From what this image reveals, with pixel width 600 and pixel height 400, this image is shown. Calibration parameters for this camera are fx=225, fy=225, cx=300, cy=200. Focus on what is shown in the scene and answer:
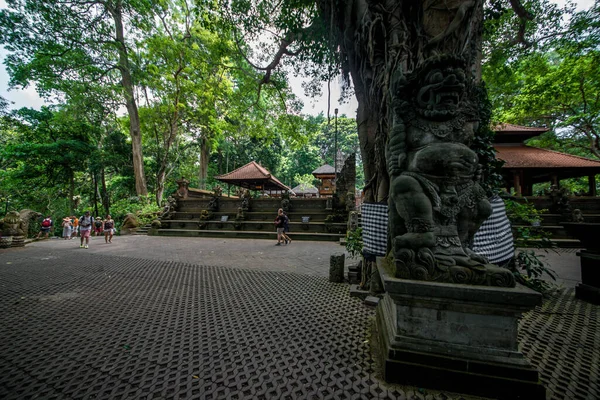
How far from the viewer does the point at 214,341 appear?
2.08 m

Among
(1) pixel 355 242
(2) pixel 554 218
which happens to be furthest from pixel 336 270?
(2) pixel 554 218

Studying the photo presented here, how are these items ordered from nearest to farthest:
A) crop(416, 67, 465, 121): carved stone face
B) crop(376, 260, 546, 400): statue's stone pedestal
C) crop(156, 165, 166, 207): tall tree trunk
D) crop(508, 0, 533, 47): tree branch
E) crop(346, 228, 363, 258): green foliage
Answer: crop(376, 260, 546, 400): statue's stone pedestal < crop(416, 67, 465, 121): carved stone face < crop(346, 228, 363, 258): green foliage < crop(508, 0, 533, 47): tree branch < crop(156, 165, 166, 207): tall tree trunk

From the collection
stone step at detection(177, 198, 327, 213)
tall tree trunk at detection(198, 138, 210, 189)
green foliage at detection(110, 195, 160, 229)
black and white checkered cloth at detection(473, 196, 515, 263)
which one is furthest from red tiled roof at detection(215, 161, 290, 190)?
black and white checkered cloth at detection(473, 196, 515, 263)

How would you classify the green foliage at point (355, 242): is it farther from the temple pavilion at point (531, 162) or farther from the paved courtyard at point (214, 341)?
the temple pavilion at point (531, 162)

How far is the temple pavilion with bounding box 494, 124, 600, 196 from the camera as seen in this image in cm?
1142

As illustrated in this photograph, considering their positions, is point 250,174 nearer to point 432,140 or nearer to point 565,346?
point 432,140

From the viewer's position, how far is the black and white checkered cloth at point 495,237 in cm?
242

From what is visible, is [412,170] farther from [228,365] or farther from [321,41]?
[321,41]

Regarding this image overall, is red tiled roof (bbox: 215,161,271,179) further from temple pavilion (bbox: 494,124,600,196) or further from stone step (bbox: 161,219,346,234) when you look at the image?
temple pavilion (bbox: 494,124,600,196)

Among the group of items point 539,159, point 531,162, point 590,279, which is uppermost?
point 539,159

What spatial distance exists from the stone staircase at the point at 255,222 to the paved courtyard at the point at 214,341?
616cm

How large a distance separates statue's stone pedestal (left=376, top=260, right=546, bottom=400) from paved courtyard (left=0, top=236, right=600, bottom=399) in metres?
0.15

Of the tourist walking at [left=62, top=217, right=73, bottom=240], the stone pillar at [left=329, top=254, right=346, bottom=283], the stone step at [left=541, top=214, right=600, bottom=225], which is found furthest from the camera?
the tourist walking at [left=62, top=217, right=73, bottom=240]

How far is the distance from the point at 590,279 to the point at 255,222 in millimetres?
10165
